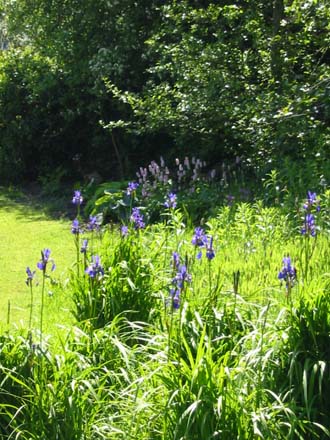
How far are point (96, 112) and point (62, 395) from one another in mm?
8792

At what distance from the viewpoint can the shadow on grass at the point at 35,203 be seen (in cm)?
1017

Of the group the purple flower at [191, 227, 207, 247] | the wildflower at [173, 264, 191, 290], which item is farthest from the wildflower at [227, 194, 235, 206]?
the wildflower at [173, 264, 191, 290]

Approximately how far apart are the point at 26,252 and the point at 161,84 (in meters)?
3.16

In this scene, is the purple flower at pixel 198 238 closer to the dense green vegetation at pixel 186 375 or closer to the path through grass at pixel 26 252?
the dense green vegetation at pixel 186 375

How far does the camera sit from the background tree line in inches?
334

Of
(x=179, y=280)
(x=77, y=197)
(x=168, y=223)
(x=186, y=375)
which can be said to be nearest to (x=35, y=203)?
(x=168, y=223)

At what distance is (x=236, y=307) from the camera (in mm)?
3824

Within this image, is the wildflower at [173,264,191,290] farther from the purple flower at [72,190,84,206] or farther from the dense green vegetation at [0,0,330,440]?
the purple flower at [72,190,84,206]

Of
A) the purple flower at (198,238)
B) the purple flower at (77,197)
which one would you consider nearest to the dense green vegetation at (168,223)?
the purple flower at (198,238)

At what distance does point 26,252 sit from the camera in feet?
26.2

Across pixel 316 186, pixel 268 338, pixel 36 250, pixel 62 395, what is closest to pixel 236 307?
pixel 268 338

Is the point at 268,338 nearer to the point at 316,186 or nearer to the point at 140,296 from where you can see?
the point at 140,296

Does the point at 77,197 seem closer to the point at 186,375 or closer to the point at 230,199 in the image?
the point at 186,375

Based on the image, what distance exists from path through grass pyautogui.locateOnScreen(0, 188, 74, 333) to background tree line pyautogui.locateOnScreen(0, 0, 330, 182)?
1.42 m
